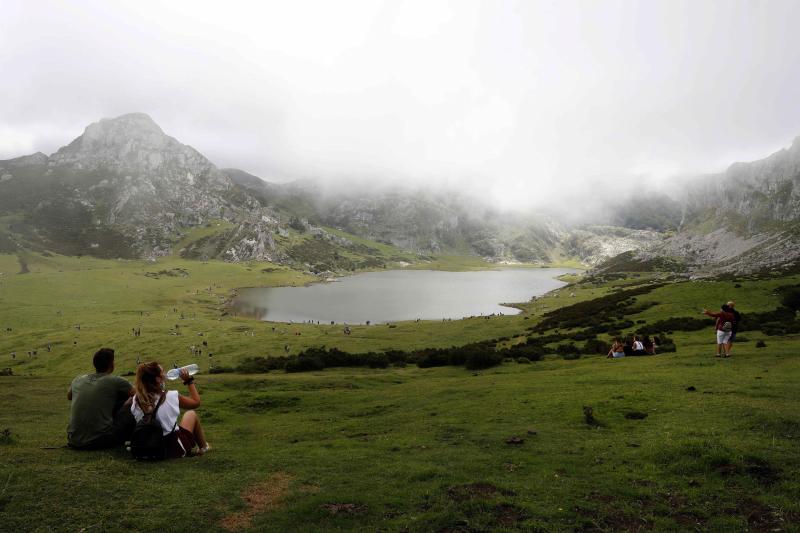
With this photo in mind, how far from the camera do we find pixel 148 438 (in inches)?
481

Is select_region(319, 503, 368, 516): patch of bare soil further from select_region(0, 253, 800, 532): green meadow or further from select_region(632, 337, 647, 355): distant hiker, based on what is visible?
select_region(632, 337, 647, 355): distant hiker

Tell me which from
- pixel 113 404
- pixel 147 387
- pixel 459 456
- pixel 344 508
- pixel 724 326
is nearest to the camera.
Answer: pixel 344 508

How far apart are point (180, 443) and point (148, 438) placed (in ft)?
3.87

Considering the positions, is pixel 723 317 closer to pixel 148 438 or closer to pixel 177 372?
pixel 177 372

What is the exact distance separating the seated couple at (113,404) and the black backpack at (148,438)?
13 centimetres

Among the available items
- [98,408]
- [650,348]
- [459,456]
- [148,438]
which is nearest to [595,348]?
[650,348]

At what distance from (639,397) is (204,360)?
57.1m

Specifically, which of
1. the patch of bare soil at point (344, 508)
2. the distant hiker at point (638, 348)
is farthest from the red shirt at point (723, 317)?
the patch of bare soil at point (344, 508)

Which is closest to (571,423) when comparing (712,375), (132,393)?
(712,375)

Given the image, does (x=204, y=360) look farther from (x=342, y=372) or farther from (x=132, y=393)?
(x=132, y=393)

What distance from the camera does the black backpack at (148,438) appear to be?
12.1m

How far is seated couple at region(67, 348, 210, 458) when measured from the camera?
477 inches

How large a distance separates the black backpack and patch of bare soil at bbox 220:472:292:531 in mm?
3092

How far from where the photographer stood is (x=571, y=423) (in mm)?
17734
